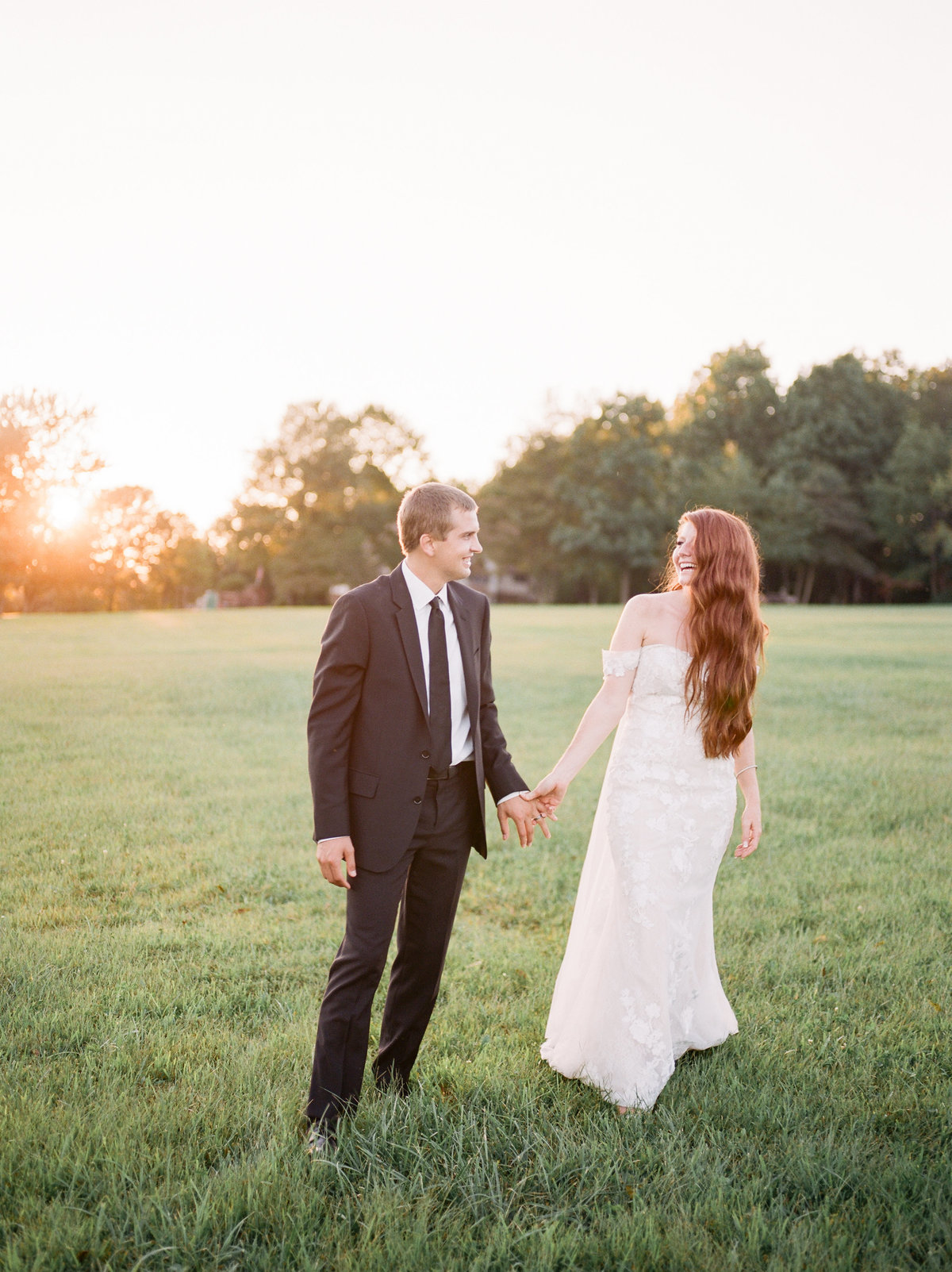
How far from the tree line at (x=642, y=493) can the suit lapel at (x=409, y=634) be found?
2034 inches

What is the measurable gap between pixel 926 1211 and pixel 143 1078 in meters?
2.91

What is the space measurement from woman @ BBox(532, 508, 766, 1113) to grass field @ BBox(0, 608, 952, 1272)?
261mm

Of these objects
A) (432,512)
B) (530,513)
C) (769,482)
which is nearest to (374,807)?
(432,512)

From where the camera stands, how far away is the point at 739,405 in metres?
69.2

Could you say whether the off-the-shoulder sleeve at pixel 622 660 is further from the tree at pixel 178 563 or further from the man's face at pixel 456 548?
the tree at pixel 178 563

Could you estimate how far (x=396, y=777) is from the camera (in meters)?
3.14

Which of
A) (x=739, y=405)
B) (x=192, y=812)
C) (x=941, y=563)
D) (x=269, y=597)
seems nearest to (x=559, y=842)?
(x=192, y=812)

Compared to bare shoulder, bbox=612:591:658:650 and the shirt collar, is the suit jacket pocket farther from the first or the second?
bare shoulder, bbox=612:591:658:650

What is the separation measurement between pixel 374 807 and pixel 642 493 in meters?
64.6

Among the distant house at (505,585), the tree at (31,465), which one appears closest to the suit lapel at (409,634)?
the tree at (31,465)

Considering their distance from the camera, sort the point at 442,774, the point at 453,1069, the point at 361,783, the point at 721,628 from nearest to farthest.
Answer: the point at 361,783 < the point at 442,774 < the point at 721,628 < the point at 453,1069

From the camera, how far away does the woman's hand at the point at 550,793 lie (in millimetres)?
3633

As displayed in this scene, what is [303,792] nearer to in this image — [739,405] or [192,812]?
[192,812]

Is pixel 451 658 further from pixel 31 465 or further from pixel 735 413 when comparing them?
pixel 735 413
